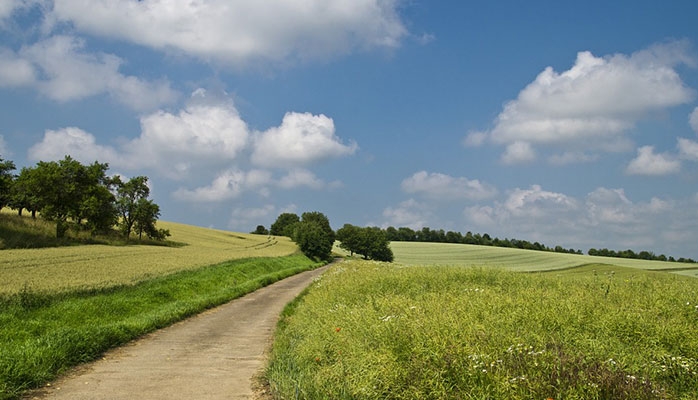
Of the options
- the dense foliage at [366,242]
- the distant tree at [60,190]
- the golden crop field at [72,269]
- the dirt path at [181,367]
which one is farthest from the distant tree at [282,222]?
the dirt path at [181,367]

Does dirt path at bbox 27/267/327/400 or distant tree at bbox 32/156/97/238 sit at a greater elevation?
distant tree at bbox 32/156/97/238

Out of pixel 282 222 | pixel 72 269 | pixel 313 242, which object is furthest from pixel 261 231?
pixel 72 269

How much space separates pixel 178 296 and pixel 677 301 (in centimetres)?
2214

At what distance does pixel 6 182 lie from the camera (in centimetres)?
5103

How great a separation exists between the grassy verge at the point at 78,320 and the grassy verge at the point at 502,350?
4.49m

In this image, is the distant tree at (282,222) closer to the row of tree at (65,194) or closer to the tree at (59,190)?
the row of tree at (65,194)

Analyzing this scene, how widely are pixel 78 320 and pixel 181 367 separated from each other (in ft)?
28.2

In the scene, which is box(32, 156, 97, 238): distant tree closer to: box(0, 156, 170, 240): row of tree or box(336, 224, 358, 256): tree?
box(0, 156, 170, 240): row of tree

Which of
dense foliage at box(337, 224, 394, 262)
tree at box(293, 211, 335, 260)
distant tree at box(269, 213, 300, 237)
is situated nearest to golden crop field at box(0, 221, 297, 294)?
tree at box(293, 211, 335, 260)

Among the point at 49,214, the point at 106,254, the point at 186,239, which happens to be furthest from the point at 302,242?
the point at 106,254

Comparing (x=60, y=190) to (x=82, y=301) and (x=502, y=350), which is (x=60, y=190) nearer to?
(x=82, y=301)

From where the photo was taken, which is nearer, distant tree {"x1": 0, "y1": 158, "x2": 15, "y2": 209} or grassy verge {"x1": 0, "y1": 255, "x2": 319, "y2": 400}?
grassy verge {"x1": 0, "y1": 255, "x2": 319, "y2": 400}

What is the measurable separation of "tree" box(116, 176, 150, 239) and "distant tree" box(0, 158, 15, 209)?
14.7 metres

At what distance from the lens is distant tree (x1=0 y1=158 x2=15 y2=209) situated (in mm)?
50588
